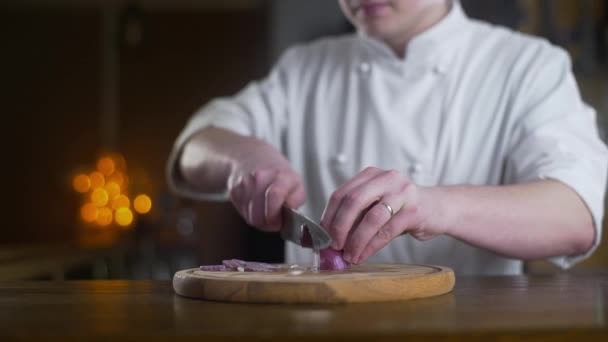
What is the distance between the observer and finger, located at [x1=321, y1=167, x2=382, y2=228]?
0.83m

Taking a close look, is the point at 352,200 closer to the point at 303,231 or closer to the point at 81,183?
the point at 303,231

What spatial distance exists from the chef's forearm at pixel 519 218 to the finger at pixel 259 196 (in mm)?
199

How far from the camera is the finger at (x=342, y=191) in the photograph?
0.83 meters

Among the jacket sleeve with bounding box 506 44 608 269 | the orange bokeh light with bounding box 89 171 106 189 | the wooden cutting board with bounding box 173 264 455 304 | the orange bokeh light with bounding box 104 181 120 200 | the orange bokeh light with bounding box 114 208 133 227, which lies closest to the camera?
the wooden cutting board with bounding box 173 264 455 304

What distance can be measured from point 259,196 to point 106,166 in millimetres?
4700

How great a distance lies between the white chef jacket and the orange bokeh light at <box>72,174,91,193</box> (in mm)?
4314

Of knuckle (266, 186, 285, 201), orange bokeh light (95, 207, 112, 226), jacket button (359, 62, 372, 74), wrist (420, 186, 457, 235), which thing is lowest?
orange bokeh light (95, 207, 112, 226)

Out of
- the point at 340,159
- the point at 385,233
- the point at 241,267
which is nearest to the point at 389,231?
the point at 385,233

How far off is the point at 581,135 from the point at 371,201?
0.48 meters

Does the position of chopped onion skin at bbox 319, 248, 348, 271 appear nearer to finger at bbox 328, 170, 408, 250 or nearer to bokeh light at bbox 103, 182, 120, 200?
finger at bbox 328, 170, 408, 250

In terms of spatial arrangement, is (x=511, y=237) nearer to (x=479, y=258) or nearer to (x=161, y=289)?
(x=479, y=258)

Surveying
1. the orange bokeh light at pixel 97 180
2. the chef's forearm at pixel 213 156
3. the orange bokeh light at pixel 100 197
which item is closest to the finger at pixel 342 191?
the chef's forearm at pixel 213 156

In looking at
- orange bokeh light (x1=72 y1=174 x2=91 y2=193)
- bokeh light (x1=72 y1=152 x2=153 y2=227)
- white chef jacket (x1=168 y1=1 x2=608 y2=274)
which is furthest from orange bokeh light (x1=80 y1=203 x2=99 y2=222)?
white chef jacket (x1=168 y1=1 x2=608 y2=274)

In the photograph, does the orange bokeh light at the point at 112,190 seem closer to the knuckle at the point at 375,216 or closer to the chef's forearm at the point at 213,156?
the chef's forearm at the point at 213,156
